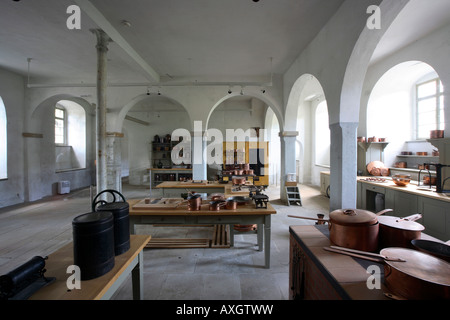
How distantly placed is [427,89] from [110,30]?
9087 mm

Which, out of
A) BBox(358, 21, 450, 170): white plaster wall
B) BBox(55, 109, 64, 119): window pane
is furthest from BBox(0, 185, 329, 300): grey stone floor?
BBox(55, 109, 64, 119): window pane

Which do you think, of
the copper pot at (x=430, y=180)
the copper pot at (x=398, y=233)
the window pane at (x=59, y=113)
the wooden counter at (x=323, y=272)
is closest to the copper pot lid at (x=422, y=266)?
the wooden counter at (x=323, y=272)

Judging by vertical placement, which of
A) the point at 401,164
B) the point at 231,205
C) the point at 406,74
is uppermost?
the point at 406,74

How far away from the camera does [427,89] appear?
6.49 metres

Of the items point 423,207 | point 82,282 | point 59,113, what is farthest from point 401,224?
point 59,113

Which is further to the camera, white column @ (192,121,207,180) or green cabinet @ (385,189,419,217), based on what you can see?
white column @ (192,121,207,180)

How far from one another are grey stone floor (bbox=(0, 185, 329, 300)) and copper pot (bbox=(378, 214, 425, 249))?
4.89ft

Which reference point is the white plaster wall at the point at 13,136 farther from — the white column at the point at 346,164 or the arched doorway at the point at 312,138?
the arched doorway at the point at 312,138

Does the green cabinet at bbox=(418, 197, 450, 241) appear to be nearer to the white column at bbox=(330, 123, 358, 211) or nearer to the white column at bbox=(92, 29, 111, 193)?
the white column at bbox=(330, 123, 358, 211)

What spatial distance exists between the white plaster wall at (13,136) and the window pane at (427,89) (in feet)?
44.7

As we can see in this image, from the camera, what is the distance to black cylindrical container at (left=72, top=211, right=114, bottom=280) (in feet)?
4.70

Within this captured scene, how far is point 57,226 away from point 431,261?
22.2ft

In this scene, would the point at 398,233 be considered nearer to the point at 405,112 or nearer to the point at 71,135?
the point at 405,112

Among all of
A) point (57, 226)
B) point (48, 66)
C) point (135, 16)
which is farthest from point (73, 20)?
point (57, 226)
